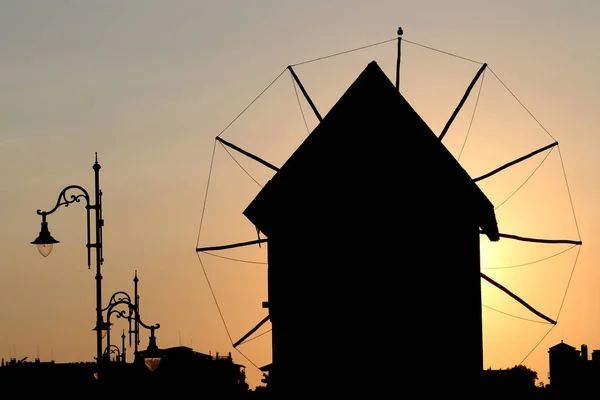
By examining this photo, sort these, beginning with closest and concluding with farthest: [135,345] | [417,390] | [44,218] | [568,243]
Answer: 1. [44,218]
2. [417,390]
3. [568,243]
4. [135,345]

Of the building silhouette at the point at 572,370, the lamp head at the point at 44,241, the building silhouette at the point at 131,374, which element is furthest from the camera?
the building silhouette at the point at 572,370

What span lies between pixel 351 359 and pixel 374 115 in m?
6.31

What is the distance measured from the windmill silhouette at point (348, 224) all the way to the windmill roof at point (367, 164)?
0.03 meters

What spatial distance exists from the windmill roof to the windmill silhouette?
0.03 m

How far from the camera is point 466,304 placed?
40750 mm

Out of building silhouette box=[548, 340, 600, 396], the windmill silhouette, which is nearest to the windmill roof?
the windmill silhouette

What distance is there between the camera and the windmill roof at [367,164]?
41.7 metres

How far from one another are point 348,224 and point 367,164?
1647 millimetres

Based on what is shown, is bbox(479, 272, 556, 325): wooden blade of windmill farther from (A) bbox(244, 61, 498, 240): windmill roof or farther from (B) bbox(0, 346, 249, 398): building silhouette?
(B) bbox(0, 346, 249, 398): building silhouette

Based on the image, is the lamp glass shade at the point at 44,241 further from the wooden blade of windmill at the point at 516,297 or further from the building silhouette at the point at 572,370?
the building silhouette at the point at 572,370

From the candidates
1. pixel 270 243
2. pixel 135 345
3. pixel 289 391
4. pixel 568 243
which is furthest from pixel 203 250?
pixel 135 345

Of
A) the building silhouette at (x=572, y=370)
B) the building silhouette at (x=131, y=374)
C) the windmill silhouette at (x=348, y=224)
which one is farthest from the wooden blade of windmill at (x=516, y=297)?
the building silhouette at (x=572, y=370)

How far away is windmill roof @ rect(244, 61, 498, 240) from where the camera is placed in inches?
1641

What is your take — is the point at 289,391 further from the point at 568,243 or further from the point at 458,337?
the point at 568,243
